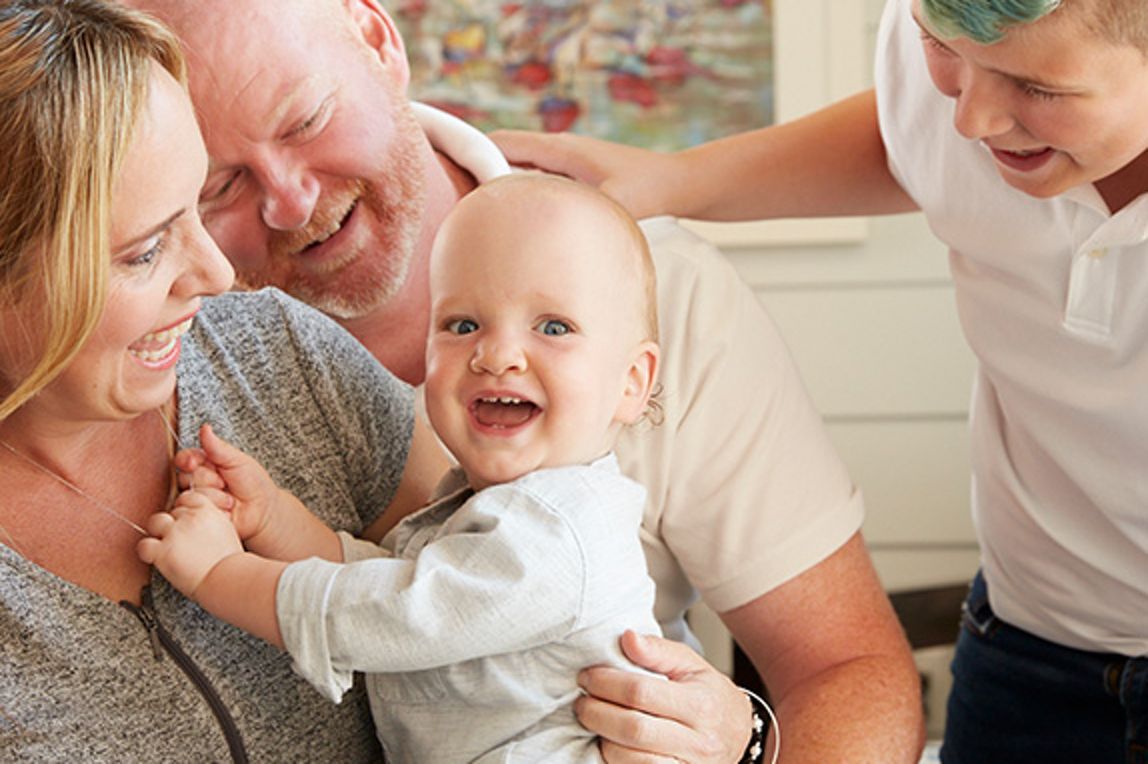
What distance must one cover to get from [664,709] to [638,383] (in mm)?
302

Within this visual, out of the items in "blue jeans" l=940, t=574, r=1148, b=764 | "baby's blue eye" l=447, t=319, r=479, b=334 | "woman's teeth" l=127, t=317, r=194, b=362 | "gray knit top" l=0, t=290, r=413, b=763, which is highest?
"woman's teeth" l=127, t=317, r=194, b=362

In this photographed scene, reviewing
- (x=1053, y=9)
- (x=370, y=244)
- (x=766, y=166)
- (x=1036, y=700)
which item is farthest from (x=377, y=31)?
(x=1036, y=700)

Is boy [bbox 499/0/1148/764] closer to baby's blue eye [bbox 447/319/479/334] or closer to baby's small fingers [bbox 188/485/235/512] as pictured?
baby's blue eye [bbox 447/319/479/334]

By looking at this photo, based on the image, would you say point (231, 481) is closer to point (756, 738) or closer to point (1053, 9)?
point (756, 738)

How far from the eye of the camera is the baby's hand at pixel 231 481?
53.8 inches

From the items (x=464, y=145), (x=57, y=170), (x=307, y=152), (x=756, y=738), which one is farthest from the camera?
(x=464, y=145)

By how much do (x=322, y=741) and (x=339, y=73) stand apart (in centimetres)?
85

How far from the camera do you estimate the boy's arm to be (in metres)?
1.94

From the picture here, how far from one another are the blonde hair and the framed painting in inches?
90.5

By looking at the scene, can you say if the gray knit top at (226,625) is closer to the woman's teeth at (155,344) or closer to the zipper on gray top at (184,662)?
the zipper on gray top at (184,662)

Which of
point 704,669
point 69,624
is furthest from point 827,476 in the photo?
point 69,624

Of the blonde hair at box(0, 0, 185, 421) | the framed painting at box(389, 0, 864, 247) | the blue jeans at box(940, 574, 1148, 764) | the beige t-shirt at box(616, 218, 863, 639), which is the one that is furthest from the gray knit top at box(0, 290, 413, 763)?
the framed painting at box(389, 0, 864, 247)

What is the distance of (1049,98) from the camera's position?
4.62ft

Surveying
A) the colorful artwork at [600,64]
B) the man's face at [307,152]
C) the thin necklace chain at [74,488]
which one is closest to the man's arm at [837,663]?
the man's face at [307,152]
